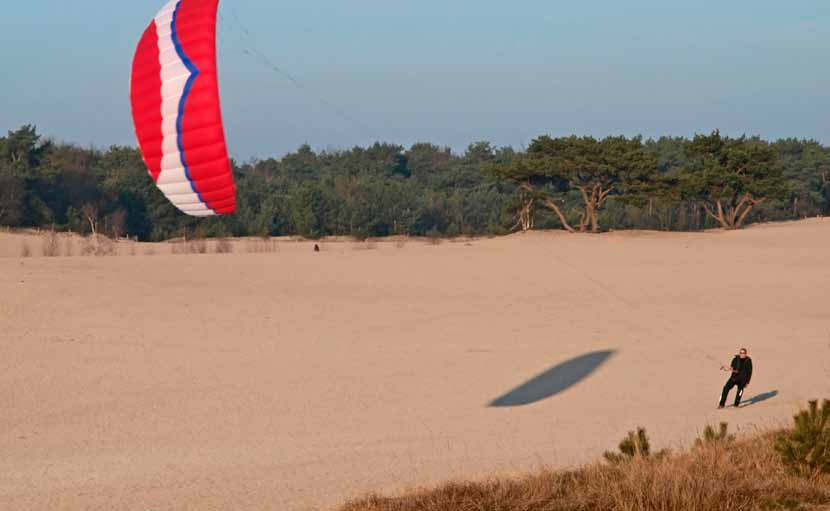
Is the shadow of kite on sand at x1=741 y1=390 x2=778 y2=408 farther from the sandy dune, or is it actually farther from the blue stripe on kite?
the blue stripe on kite

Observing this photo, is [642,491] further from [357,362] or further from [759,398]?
[357,362]

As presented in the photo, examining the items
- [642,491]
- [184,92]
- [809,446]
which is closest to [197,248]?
[184,92]

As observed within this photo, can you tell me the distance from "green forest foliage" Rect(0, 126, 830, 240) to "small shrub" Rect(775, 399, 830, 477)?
38926 mm

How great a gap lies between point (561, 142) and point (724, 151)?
29.1ft

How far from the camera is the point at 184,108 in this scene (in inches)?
648

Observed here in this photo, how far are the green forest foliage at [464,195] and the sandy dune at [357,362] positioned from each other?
804cm

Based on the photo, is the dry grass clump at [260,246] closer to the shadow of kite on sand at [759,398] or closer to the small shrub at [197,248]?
the small shrub at [197,248]

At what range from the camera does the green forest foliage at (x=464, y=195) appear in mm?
52000

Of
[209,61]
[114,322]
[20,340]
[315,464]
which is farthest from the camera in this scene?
[114,322]

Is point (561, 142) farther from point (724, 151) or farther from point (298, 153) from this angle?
point (298, 153)

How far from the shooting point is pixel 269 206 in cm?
6372

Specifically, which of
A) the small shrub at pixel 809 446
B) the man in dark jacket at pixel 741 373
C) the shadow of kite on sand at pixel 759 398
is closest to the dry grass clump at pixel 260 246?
the shadow of kite on sand at pixel 759 398

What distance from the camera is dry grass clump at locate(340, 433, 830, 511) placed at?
9633mm

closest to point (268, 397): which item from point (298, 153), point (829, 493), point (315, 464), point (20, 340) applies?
point (315, 464)
